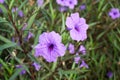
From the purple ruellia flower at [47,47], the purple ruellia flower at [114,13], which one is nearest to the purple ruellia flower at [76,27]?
the purple ruellia flower at [47,47]

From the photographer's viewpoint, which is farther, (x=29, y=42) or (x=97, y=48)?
(x=97, y=48)

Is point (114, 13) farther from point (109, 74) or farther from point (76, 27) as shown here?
point (76, 27)

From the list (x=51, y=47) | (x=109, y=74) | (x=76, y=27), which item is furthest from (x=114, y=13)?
(x=51, y=47)

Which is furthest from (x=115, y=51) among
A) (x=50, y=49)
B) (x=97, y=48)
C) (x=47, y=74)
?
(x=50, y=49)

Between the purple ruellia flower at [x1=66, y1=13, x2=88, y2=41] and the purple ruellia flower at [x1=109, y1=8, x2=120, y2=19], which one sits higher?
the purple ruellia flower at [x1=66, y1=13, x2=88, y2=41]

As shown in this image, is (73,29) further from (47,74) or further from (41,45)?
(47,74)

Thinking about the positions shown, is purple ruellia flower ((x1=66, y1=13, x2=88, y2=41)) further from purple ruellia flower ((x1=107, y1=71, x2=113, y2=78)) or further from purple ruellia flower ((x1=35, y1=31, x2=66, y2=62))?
purple ruellia flower ((x1=107, y1=71, x2=113, y2=78))

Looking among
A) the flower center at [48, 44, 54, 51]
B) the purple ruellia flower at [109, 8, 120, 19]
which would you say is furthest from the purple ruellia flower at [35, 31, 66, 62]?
the purple ruellia flower at [109, 8, 120, 19]
